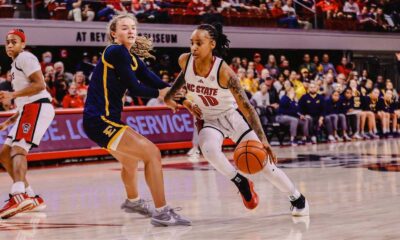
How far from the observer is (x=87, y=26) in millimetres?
19375

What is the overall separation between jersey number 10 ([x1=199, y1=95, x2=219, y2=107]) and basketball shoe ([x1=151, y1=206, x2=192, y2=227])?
1093mm

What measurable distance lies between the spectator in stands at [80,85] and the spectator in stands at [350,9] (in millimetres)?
12008

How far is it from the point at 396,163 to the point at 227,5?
1095 cm

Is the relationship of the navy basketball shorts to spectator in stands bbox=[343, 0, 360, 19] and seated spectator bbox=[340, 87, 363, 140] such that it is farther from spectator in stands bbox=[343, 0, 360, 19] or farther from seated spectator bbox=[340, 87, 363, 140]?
spectator in stands bbox=[343, 0, 360, 19]

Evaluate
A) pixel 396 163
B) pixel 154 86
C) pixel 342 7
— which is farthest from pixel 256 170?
pixel 342 7

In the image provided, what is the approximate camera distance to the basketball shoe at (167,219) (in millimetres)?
6668

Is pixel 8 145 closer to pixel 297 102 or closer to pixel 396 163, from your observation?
pixel 396 163

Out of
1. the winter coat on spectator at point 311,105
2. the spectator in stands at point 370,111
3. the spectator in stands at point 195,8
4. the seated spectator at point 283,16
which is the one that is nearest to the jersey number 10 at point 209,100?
the winter coat on spectator at point 311,105

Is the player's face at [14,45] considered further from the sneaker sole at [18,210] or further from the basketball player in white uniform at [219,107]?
the basketball player in white uniform at [219,107]

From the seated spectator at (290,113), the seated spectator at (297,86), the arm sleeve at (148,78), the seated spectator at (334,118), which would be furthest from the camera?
the seated spectator at (334,118)

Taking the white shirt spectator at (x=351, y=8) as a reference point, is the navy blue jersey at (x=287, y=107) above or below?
below

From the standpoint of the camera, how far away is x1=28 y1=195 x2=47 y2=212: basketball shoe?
306 inches

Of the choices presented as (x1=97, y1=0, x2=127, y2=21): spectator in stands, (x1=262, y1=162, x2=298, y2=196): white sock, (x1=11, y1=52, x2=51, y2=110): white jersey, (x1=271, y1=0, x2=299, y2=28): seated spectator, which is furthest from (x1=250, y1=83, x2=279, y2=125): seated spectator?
(x1=262, y1=162, x2=298, y2=196): white sock

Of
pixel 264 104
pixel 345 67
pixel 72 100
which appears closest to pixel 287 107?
pixel 264 104
